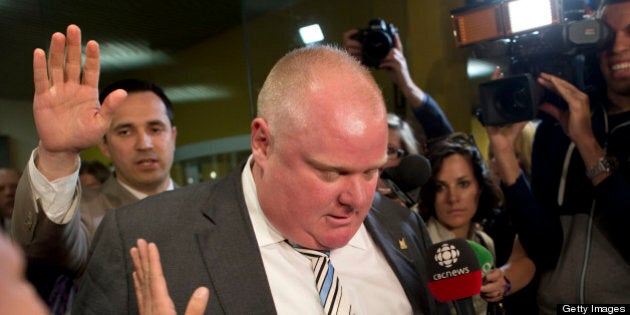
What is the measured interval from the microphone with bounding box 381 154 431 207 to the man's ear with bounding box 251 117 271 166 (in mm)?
565

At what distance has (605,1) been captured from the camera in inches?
72.6

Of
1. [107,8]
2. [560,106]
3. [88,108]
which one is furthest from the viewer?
[107,8]

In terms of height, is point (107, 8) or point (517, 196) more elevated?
point (107, 8)

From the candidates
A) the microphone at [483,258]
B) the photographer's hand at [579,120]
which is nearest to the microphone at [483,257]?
the microphone at [483,258]

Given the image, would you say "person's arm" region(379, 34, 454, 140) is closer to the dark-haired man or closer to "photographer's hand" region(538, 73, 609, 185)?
the dark-haired man

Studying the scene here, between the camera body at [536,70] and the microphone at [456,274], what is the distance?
0.66 m

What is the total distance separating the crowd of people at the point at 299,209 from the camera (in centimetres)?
131

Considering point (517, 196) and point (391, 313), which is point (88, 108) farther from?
point (517, 196)

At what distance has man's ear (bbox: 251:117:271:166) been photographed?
4.58ft

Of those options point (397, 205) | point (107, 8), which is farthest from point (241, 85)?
point (397, 205)

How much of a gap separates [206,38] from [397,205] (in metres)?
2.44

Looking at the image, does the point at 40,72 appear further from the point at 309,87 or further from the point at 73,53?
the point at 309,87

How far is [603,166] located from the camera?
177 cm

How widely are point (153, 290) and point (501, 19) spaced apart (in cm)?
153
